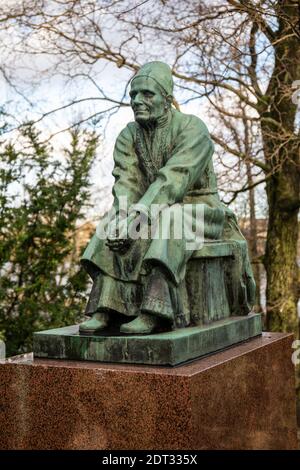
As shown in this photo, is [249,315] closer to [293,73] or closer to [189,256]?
[189,256]

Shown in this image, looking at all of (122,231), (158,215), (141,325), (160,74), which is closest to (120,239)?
(122,231)

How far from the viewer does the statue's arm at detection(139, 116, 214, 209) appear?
422 centimetres

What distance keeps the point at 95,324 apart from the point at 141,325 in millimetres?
337

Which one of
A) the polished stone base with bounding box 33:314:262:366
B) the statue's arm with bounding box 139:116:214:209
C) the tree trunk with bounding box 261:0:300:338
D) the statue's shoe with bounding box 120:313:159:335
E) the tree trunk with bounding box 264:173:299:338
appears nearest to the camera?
the polished stone base with bounding box 33:314:262:366

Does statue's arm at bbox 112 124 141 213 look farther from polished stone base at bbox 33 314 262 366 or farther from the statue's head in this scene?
polished stone base at bbox 33 314 262 366

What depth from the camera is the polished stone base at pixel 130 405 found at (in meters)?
3.54

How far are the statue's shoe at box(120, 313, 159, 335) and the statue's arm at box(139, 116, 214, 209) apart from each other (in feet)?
2.21

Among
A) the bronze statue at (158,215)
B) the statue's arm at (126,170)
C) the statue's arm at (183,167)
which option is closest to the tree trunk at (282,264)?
the bronze statue at (158,215)

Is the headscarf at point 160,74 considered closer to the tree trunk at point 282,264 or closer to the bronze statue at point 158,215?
the bronze statue at point 158,215

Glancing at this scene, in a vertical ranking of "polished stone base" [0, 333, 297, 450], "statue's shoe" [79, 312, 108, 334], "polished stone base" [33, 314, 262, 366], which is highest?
"statue's shoe" [79, 312, 108, 334]

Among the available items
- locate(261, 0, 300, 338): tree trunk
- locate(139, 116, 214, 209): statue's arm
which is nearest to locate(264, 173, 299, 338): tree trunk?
locate(261, 0, 300, 338): tree trunk

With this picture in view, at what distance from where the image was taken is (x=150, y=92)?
4348mm

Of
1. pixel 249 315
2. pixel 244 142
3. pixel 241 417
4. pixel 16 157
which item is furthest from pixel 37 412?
pixel 244 142

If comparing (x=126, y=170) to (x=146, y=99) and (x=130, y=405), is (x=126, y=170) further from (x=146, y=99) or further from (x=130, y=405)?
(x=130, y=405)
